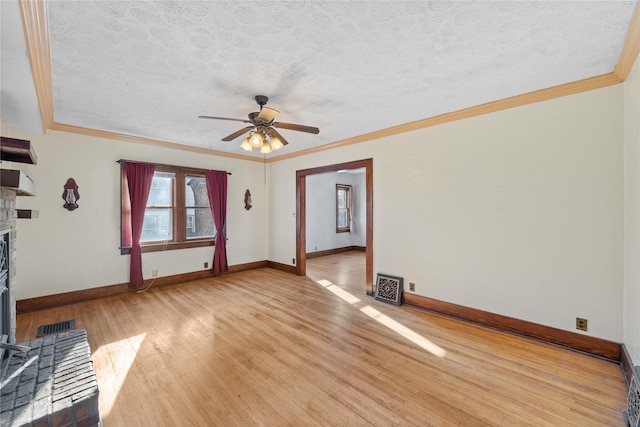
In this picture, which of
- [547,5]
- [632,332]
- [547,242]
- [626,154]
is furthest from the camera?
[547,242]

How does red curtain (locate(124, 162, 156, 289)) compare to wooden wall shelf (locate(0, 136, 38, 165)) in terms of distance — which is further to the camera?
red curtain (locate(124, 162, 156, 289))

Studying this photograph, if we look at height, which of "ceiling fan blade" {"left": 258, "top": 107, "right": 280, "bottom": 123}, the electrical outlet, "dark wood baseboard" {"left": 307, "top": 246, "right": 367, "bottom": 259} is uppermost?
"ceiling fan blade" {"left": 258, "top": 107, "right": 280, "bottom": 123}

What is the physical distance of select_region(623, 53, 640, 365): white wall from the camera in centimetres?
196

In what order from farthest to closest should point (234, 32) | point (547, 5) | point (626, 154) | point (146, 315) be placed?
point (146, 315)
point (626, 154)
point (234, 32)
point (547, 5)

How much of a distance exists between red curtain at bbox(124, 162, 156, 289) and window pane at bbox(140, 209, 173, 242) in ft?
0.78

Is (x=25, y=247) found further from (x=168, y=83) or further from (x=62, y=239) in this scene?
(x=168, y=83)

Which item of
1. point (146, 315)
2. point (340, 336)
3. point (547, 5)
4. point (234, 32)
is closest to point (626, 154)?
point (547, 5)

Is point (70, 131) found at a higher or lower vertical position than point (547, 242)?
higher

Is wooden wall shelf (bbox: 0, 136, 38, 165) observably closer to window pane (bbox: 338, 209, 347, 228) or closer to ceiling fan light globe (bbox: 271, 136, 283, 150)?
ceiling fan light globe (bbox: 271, 136, 283, 150)

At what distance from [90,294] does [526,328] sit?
18.8ft

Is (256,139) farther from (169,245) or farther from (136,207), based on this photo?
(169,245)

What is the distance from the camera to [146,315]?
3.40 meters

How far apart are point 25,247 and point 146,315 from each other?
1832mm

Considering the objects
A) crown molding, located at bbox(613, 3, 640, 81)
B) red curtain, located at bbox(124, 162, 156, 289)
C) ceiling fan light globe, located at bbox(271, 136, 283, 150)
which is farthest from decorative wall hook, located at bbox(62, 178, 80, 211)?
crown molding, located at bbox(613, 3, 640, 81)
